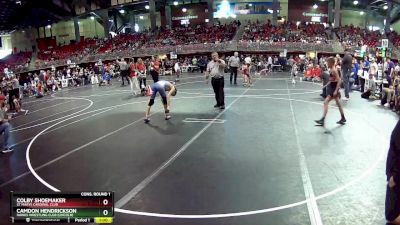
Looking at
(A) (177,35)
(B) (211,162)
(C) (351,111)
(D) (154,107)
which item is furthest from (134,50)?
(B) (211,162)

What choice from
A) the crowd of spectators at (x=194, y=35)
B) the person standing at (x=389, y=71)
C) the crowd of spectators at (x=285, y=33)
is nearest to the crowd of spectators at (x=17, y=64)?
the crowd of spectators at (x=194, y=35)

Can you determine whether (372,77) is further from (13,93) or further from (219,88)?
(13,93)

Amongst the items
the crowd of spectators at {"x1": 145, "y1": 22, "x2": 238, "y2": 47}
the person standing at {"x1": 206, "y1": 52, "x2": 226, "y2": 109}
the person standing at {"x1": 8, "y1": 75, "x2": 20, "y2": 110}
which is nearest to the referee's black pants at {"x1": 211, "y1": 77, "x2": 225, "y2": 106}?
the person standing at {"x1": 206, "y1": 52, "x2": 226, "y2": 109}

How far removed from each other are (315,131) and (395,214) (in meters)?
5.28

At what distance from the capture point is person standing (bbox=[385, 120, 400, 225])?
13.4ft

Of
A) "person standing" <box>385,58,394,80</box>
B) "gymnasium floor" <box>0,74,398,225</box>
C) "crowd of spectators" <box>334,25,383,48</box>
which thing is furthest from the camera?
"crowd of spectators" <box>334,25,383,48</box>

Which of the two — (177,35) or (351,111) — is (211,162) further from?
(177,35)

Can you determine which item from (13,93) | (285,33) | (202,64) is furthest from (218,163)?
(285,33)

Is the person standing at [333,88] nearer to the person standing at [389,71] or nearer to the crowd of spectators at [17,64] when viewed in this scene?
the person standing at [389,71]
